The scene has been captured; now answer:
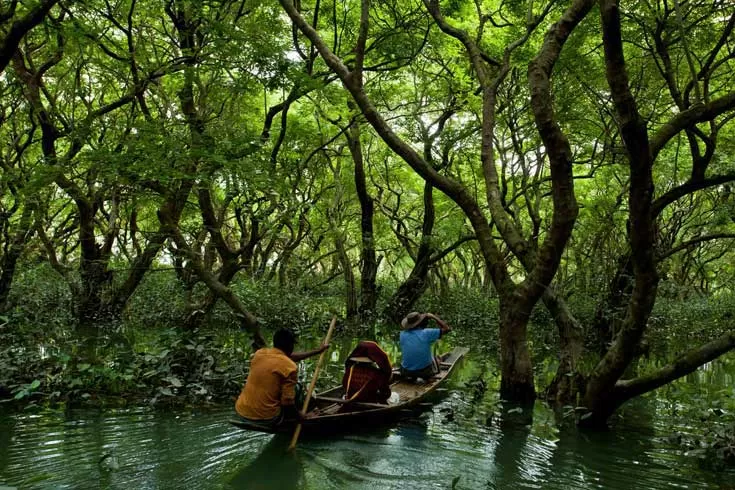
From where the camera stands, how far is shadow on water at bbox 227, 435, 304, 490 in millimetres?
5680

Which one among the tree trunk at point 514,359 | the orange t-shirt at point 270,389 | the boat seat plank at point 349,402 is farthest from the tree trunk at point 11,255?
the tree trunk at point 514,359

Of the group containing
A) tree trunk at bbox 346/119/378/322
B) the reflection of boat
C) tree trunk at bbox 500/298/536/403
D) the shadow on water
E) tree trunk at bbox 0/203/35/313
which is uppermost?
tree trunk at bbox 346/119/378/322

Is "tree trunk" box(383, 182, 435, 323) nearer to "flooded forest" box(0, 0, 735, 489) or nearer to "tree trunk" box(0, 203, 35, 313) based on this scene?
"flooded forest" box(0, 0, 735, 489)

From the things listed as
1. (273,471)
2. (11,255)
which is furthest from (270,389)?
(11,255)

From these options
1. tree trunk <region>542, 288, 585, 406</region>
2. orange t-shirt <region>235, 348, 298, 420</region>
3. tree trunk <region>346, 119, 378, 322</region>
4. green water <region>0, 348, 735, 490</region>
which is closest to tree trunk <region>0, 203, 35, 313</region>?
green water <region>0, 348, 735, 490</region>

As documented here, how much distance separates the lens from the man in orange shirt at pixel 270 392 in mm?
6508

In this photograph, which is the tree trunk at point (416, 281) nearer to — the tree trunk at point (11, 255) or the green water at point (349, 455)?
the green water at point (349, 455)

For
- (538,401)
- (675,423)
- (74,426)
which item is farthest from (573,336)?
(74,426)

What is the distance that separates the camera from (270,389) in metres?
6.54

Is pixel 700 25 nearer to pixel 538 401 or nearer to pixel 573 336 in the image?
pixel 573 336

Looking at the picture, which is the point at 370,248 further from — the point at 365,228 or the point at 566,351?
the point at 566,351

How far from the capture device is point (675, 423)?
8539 mm

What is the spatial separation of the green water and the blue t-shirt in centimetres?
134

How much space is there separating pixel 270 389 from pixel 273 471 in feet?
2.90
